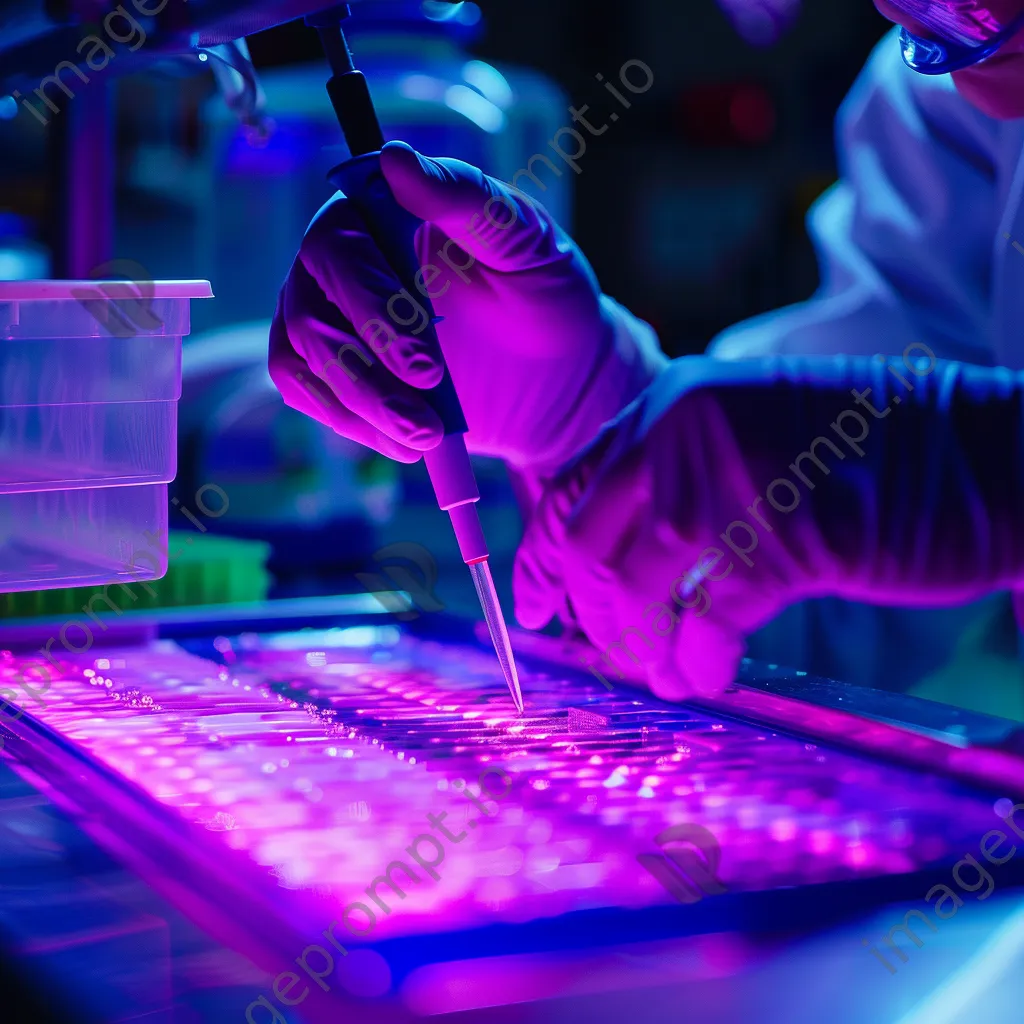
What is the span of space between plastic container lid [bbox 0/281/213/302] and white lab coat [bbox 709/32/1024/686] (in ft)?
2.74

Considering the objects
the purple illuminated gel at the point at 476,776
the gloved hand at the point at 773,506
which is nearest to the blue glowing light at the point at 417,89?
the purple illuminated gel at the point at 476,776

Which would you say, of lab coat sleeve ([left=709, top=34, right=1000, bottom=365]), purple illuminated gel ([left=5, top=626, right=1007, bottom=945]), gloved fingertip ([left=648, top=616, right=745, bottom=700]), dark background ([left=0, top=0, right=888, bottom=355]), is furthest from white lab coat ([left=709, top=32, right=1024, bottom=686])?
dark background ([left=0, top=0, right=888, bottom=355])

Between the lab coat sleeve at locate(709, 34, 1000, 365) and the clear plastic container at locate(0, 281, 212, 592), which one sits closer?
the clear plastic container at locate(0, 281, 212, 592)

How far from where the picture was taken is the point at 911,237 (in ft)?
5.58

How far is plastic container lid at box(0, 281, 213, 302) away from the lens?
35.1 inches

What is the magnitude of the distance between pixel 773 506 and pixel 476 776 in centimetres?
22

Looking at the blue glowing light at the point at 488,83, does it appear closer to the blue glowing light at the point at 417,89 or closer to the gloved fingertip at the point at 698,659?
the blue glowing light at the point at 417,89

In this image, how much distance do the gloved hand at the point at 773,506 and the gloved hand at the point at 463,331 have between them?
145 millimetres

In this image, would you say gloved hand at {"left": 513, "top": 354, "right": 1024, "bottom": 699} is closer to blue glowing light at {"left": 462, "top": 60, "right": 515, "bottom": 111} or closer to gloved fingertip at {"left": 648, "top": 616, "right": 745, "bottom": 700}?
gloved fingertip at {"left": 648, "top": 616, "right": 745, "bottom": 700}

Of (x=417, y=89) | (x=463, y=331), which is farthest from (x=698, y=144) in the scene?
(x=463, y=331)

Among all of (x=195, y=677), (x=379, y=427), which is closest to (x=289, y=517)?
(x=195, y=677)

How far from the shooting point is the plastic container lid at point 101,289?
2.93ft

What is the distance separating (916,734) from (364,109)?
51 centimetres

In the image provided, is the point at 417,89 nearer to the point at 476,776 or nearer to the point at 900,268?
the point at 900,268
